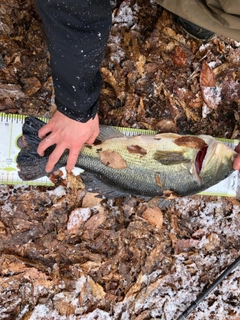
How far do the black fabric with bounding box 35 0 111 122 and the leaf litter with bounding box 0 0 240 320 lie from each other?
3.24 feet

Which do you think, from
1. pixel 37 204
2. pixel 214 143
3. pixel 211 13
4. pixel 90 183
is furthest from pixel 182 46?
pixel 37 204

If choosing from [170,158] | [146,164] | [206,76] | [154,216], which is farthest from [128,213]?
[206,76]

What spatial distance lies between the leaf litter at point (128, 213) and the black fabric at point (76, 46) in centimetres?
99

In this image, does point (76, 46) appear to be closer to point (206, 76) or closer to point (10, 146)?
point (10, 146)

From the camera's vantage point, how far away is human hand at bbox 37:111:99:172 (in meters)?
2.13

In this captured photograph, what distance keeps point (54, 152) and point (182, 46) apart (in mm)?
1645

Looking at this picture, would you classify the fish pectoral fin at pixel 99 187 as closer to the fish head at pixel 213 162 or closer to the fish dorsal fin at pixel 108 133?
the fish dorsal fin at pixel 108 133

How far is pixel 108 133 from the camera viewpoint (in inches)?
108

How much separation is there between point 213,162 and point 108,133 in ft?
2.79

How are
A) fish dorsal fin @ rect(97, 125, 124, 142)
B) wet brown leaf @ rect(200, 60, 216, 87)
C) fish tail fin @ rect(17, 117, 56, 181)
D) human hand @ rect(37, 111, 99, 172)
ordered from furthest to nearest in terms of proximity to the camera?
wet brown leaf @ rect(200, 60, 216, 87), fish dorsal fin @ rect(97, 125, 124, 142), fish tail fin @ rect(17, 117, 56, 181), human hand @ rect(37, 111, 99, 172)

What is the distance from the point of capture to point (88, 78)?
1831 millimetres

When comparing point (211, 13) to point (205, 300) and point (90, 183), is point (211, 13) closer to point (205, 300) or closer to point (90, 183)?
point (90, 183)

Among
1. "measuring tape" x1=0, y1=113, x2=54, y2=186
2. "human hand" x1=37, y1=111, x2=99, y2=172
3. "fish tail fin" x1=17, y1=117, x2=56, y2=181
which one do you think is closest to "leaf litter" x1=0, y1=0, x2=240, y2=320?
"measuring tape" x1=0, y1=113, x2=54, y2=186

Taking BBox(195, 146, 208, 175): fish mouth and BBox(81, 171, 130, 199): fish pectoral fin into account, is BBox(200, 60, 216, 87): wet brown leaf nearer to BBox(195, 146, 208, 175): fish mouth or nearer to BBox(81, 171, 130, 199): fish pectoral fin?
BBox(195, 146, 208, 175): fish mouth
